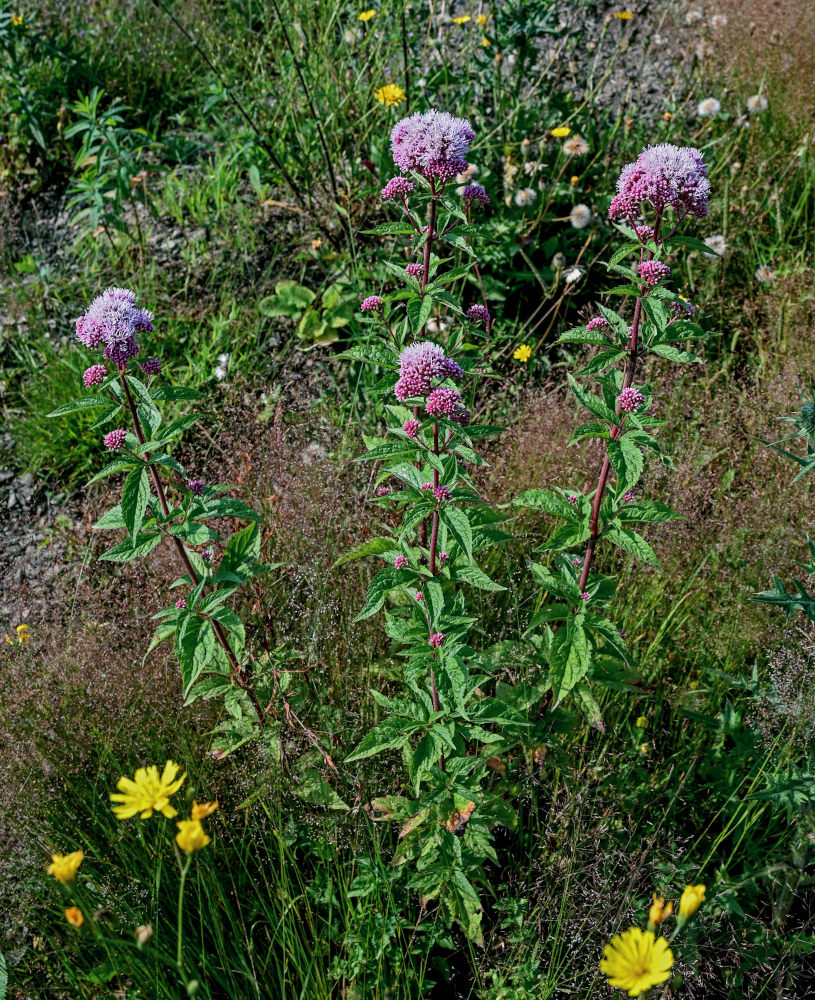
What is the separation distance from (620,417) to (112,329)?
3.80 feet

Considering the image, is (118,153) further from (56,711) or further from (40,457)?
(56,711)

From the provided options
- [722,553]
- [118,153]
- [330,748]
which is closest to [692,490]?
[722,553]

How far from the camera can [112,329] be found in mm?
1784

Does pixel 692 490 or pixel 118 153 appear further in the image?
pixel 118 153

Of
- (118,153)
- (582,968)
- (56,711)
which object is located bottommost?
(582,968)

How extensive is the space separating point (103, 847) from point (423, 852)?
89 cm

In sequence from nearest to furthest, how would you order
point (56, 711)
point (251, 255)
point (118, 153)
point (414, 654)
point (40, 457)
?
1. point (414, 654)
2. point (56, 711)
3. point (40, 457)
4. point (118, 153)
5. point (251, 255)

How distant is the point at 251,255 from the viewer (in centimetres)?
418

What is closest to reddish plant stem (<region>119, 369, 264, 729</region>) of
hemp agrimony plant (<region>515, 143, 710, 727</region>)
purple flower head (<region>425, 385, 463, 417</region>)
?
purple flower head (<region>425, 385, 463, 417</region>)

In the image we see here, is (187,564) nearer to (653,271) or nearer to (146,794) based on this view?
(146,794)

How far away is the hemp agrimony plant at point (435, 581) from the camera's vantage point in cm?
179

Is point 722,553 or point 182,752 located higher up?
point 182,752

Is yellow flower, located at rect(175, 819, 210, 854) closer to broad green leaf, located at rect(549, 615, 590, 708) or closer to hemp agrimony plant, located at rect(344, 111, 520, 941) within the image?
hemp agrimony plant, located at rect(344, 111, 520, 941)

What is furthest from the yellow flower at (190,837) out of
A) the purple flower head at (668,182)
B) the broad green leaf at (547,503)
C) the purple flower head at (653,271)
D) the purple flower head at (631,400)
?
the purple flower head at (668,182)
